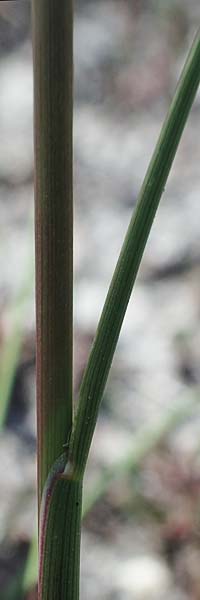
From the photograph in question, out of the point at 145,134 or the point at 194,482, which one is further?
the point at 145,134

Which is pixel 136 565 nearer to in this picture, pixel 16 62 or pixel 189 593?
pixel 189 593

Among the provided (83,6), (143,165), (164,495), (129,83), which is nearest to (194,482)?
(164,495)

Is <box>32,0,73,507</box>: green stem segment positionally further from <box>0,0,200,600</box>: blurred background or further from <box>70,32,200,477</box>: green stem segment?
<box>0,0,200,600</box>: blurred background

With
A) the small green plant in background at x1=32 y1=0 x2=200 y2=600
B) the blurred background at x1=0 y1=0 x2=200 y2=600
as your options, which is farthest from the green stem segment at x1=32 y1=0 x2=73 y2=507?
the blurred background at x1=0 y1=0 x2=200 y2=600

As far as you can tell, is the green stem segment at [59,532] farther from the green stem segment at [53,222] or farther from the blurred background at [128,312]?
the blurred background at [128,312]

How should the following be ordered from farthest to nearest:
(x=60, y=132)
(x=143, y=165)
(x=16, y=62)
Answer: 1. (x=16, y=62)
2. (x=143, y=165)
3. (x=60, y=132)

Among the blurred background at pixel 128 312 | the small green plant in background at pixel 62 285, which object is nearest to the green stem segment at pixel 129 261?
the small green plant in background at pixel 62 285

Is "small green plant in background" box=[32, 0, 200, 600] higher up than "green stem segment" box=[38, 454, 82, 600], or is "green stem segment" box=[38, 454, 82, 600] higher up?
"small green plant in background" box=[32, 0, 200, 600]
